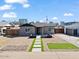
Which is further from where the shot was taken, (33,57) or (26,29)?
(26,29)

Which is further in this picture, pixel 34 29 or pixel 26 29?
pixel 34 29

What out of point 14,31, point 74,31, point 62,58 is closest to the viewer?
point 62,58

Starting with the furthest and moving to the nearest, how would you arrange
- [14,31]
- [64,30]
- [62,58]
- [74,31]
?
→ [64,30], [14,31], [74,31], [62,58]

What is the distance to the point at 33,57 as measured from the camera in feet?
62.5

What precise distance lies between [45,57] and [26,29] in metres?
37.9

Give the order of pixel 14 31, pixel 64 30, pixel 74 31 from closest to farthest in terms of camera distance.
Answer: pixel 74 31 → pixel 14 31 → pixel 64 30

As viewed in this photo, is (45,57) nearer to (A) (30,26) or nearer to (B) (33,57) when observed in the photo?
(B) (33,57)

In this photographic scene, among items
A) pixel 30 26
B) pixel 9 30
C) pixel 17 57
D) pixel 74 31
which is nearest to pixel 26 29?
pixel 30 26

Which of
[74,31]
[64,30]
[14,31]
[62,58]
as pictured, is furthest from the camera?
[64,30]

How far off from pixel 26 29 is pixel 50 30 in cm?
756

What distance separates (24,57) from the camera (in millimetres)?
19000

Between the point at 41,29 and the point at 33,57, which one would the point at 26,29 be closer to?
the point at 41,29

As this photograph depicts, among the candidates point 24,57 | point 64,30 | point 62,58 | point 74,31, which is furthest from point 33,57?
point 64,30

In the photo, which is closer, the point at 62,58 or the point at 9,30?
the point at 62,58
